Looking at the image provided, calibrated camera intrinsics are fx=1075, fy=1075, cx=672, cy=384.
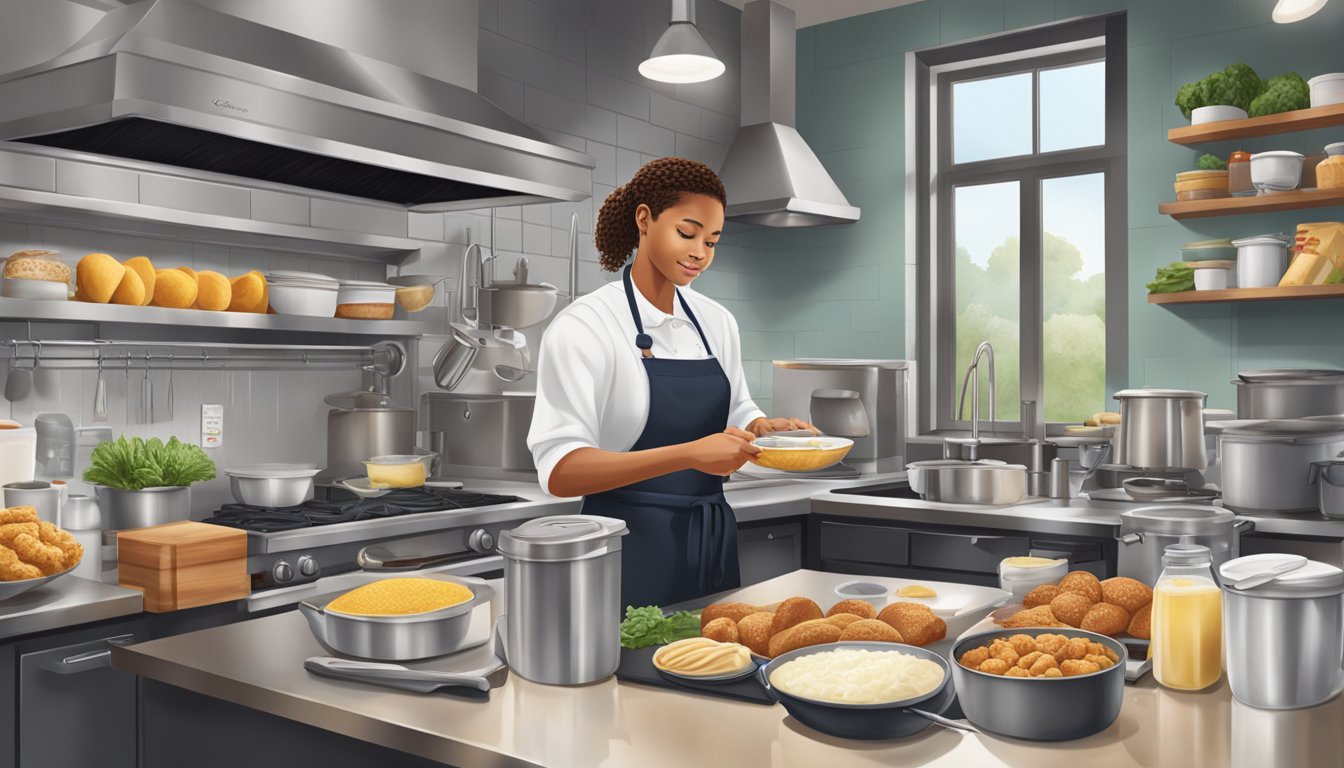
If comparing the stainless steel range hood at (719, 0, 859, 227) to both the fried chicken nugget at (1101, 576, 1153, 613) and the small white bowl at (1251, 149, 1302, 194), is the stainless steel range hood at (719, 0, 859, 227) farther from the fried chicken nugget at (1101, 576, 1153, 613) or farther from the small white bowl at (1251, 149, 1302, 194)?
the fried chicken nugget at (1101, 576, 1153, 613)

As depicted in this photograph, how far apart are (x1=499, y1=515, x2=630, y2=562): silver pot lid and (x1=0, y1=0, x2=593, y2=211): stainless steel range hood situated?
123 centimetres

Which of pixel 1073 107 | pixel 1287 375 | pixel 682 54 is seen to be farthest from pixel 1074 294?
pixel 682 54

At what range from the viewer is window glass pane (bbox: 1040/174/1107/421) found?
461 centimetres

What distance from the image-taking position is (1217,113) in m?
3.91

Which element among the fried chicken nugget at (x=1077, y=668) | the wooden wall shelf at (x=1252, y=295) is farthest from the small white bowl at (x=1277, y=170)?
the fried chicken nugget at (x=1077, y=668)

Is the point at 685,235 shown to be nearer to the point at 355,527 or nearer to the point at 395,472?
the point at 355,527

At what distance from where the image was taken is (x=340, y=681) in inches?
55.4

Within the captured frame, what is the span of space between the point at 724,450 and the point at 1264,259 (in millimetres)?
2937

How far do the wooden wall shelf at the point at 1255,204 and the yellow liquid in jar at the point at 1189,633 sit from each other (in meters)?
2.96

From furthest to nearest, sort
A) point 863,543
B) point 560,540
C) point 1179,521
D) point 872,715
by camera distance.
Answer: point 863,543 → point 1179,521 → point 560,540 → point 872,715

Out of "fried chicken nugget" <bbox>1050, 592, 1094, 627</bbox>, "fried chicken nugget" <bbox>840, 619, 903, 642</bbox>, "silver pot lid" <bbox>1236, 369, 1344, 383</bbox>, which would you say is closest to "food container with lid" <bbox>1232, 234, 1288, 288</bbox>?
"silver pot lid" <bbox>1236, 369, 1344, 383</bbox>

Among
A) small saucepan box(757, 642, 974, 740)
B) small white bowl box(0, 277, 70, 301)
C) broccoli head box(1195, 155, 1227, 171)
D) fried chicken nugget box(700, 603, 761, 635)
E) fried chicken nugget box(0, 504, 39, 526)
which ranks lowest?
small saucepan box(757, 642, 974, 740)

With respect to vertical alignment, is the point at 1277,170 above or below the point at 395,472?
above

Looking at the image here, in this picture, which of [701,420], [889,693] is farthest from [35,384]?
[889,693]
